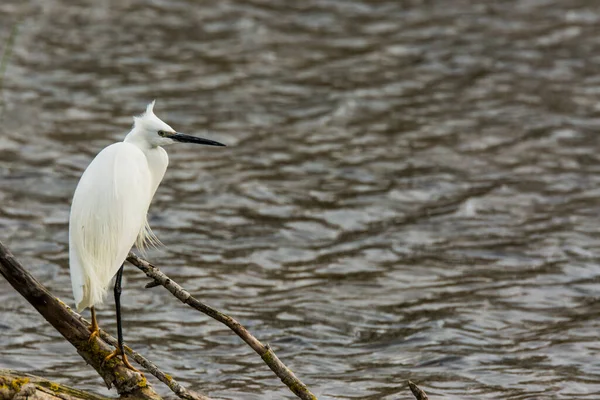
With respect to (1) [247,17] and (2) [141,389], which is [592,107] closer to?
(1) [247,17]

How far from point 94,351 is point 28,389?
1.58ft

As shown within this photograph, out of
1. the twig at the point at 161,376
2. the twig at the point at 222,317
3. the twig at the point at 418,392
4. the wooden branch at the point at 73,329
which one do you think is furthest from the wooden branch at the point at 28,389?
the twig at the point at 418,392

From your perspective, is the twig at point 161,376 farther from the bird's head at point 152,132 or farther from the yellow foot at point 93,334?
the bird's head at point 152,132

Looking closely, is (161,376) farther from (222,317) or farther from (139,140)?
(139,140)

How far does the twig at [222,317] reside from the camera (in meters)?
4.95

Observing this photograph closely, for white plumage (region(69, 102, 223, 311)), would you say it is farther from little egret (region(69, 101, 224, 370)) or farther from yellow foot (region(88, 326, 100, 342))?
yellow foot (region(88, 326, 100, 342))

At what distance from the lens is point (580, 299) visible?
26.9 ft

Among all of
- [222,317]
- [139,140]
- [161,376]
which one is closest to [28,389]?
[161,376]

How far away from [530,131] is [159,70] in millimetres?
4672

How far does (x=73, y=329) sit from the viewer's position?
498 cm

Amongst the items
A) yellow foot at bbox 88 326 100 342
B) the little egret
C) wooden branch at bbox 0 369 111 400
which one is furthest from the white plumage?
wooden branch at bbox 0 369 111 400

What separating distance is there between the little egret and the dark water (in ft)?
6.02

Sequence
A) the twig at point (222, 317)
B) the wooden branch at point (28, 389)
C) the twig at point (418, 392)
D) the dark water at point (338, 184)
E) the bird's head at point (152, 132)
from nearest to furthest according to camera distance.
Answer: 1. the wooden branch at point (28, 389)
2. the twig at point (418, 392)
3. the twig at point (222, 317)
4. the bird's head at point (152, 132)
5. the dark water at point (338, 184)

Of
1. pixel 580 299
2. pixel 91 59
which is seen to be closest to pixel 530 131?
pixel 580 299
